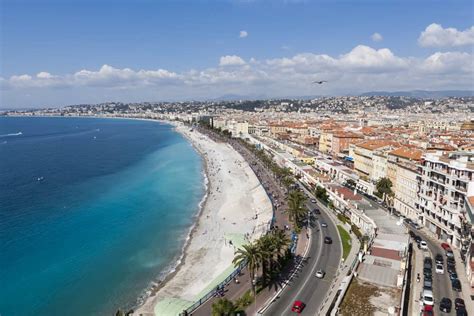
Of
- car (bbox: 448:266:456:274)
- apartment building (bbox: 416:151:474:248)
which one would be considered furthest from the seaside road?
apartment building (bbox: 416:151:474:248)

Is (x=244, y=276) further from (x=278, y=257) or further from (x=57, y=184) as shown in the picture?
(x=57, y=184)

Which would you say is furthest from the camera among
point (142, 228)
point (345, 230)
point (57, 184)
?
point (57, 184)

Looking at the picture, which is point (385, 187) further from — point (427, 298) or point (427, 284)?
point (427, 298)

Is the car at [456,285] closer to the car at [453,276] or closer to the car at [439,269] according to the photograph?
the car at [453,276]

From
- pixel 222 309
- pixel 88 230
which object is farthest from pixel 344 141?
pixel 222 309

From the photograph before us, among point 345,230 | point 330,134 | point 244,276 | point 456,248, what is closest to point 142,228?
point 244,276

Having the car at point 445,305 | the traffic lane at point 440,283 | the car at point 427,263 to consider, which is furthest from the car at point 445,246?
the car at point 445,305
